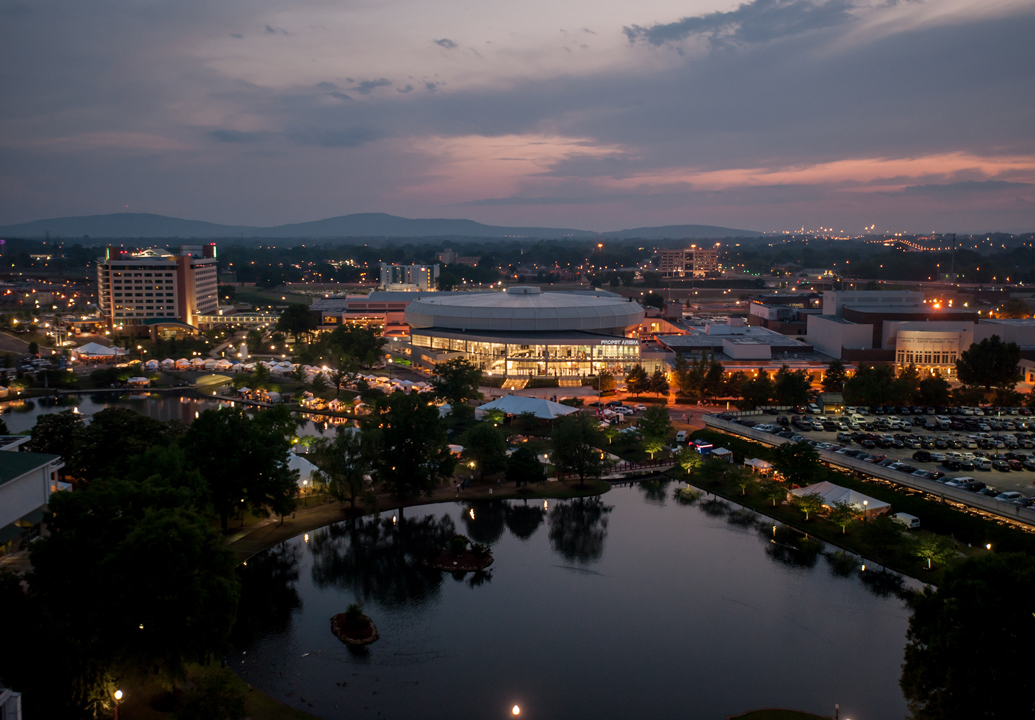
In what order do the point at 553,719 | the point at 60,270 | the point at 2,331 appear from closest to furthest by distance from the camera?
the point at 553,719 → the point at 2,331 → the point at 60,270

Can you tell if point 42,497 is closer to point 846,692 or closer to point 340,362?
point 846,692

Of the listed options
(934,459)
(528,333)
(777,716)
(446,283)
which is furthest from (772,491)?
(446,283)

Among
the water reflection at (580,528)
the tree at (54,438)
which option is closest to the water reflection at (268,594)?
the water reflection at (580,528)

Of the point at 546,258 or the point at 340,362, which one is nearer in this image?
the point at 340,362

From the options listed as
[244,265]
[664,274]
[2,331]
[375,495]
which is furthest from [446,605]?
[244,265]

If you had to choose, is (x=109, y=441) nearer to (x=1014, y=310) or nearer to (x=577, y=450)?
(x=577, y=450)
